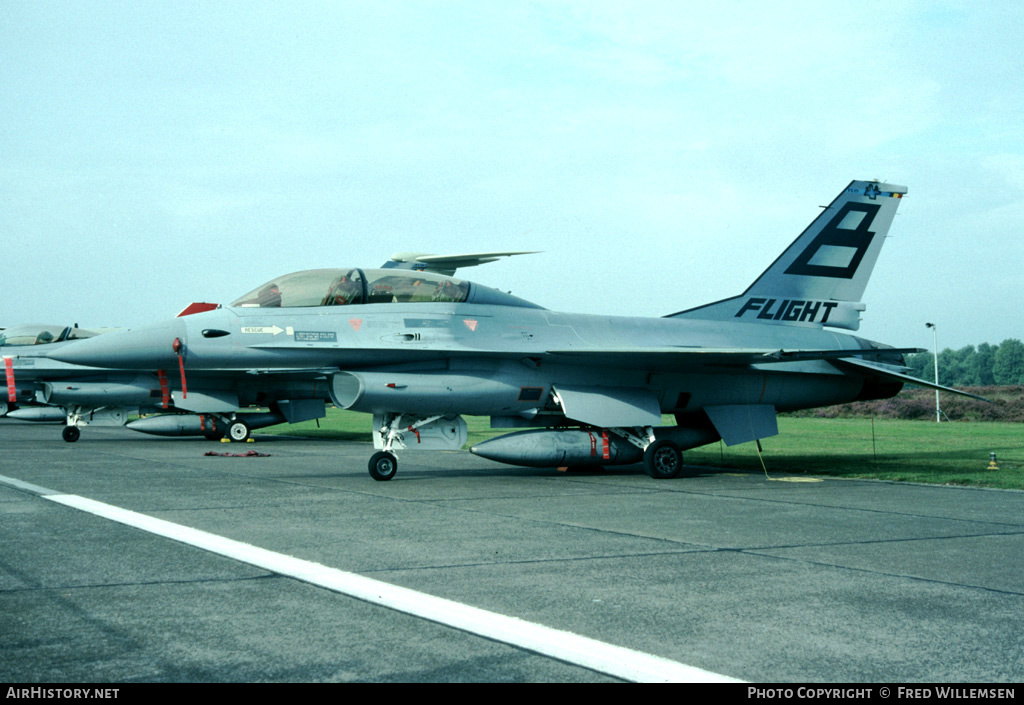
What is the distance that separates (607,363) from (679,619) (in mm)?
9114

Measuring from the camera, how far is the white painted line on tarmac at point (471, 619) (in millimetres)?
3824

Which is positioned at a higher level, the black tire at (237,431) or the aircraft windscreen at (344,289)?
the aircraft windscreen at (344,289)

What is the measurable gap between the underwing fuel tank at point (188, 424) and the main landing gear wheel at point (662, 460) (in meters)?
13.2

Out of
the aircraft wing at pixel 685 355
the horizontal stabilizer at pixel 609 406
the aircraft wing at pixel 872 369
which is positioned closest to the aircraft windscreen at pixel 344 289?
the aircraft wing at pixel 685 355

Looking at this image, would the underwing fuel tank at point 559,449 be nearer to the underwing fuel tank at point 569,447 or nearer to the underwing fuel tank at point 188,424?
the underwing fuel tank at point 569,447

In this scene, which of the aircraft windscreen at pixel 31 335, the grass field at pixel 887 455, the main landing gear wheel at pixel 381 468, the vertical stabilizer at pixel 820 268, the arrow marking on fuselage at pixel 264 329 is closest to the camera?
the arrow marking on fuselage at pixel 264 329

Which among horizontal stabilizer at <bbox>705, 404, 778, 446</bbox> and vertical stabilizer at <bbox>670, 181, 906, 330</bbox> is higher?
vertical stabilizer at <bbox>670, 181, 906, 330</bbox>

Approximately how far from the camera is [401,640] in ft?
14.0

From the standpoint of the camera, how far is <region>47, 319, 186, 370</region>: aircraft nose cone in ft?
40.2

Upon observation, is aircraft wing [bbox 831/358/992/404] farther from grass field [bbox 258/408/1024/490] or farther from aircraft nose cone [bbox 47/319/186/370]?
aircraft nose cone [bbox 47/319/186/370]

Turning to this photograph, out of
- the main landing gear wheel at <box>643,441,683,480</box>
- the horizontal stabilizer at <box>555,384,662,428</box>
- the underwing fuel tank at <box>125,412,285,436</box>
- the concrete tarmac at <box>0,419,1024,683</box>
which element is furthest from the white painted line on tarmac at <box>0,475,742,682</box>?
the underwing fuel tank at <box>125,412,285,436</box>

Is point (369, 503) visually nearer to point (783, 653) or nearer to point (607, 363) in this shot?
point (607, 363)

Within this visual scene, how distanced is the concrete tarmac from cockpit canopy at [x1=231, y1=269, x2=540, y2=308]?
270 cm

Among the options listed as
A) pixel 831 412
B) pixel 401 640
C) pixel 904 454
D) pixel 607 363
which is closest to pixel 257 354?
pixel 607 363
